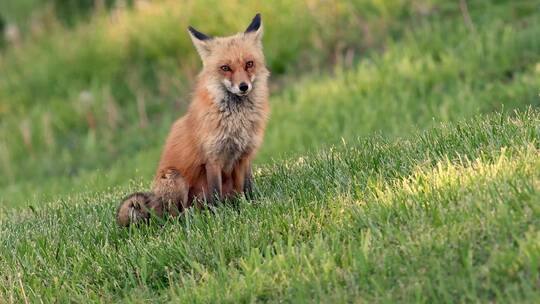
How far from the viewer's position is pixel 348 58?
46.2ft

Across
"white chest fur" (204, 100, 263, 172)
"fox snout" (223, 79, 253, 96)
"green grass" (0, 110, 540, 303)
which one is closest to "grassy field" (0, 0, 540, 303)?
"green grass" (0, 110, 540, 303)

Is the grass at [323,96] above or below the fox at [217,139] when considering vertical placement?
below

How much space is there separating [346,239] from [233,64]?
2120mm

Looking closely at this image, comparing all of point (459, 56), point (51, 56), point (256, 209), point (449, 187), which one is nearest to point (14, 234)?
point (256, 209)

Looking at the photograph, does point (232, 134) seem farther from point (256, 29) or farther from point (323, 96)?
point (323, 96)

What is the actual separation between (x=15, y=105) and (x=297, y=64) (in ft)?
18.7

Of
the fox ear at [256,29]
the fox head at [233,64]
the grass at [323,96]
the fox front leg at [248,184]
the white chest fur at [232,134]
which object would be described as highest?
the fox ear at [256,29]

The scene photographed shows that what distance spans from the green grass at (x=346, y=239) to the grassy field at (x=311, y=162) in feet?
0.05

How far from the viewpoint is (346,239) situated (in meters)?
5.45

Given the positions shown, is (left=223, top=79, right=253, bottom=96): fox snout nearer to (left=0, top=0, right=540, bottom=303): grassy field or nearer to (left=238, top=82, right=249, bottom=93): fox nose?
(left=238, top=82, right=249, bottom=93): fox nose

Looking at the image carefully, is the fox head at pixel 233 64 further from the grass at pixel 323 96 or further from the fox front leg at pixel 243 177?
the grass at pixel 323 96

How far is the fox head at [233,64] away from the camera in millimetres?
6918

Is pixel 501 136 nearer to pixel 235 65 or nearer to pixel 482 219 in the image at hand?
pixel 482 219

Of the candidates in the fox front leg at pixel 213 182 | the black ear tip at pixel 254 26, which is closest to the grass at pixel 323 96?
the black ear tip at pixel 254 26
